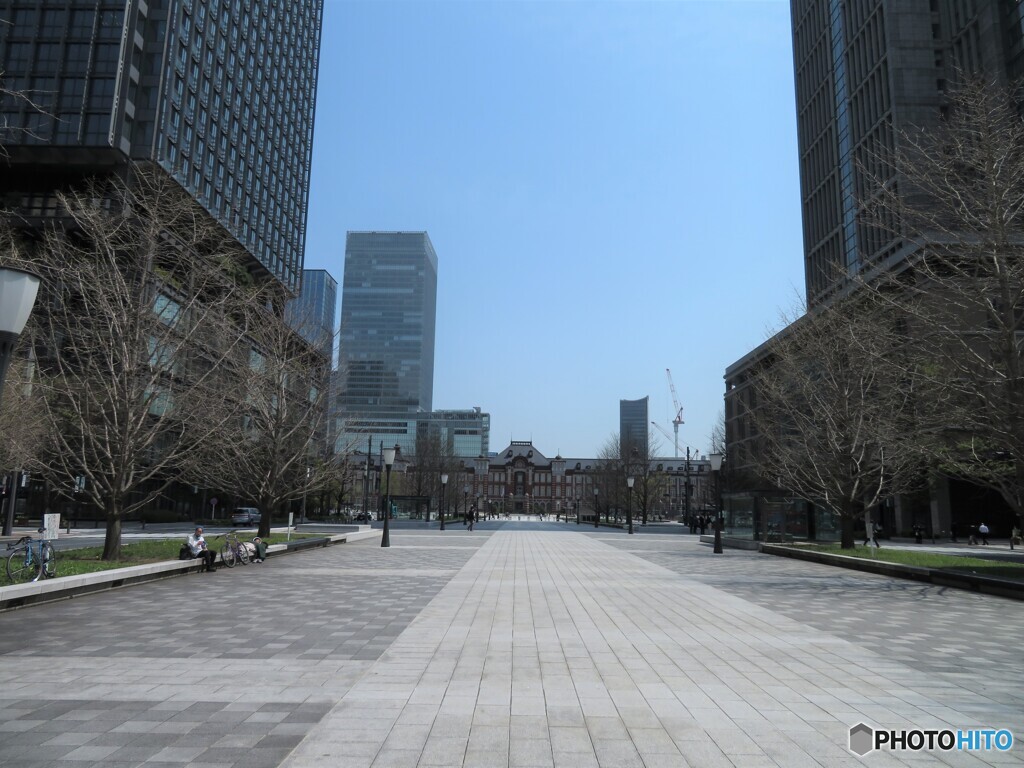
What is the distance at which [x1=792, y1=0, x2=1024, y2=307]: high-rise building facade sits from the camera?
183 ft

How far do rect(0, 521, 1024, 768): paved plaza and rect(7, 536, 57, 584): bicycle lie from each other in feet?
2.96

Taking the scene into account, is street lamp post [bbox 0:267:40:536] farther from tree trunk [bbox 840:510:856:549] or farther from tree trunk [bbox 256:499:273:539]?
tree trunk [bbox 840:510:856:549]

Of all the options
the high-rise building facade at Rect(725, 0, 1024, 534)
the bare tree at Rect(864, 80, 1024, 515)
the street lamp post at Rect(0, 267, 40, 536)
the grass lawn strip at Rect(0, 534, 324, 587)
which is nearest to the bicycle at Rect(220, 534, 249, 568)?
the grass lawn strip at Rect(0, 534, 324, 587)

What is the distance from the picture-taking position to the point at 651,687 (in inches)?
273

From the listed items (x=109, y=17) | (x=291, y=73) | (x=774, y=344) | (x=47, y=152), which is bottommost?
(x=774, y=344)

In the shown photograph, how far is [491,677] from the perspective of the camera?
7277mm

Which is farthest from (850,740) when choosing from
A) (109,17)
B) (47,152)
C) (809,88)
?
(809,88)

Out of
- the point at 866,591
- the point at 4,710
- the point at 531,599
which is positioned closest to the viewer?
the point at 4,710

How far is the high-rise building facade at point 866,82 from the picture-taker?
55.8 meters

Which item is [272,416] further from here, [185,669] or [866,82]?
[866,82]

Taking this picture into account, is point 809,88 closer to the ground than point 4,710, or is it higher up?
higher up

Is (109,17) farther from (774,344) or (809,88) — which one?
(809,88)

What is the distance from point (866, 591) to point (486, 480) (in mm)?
149020

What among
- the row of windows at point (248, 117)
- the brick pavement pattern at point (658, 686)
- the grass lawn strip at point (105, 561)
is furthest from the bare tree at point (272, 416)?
the row of windows at point (248, 117)
